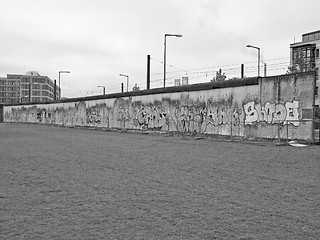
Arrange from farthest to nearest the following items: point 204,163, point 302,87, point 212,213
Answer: point 302,87 → point 204,163 → point 212,213

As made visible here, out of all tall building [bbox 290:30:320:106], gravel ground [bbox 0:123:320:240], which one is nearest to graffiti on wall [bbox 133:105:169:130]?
gravel ground [bbox 0:123:320:240]

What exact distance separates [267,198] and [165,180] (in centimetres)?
263

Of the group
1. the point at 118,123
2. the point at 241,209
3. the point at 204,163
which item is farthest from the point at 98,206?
the point at 118,123

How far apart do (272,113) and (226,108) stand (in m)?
3.93

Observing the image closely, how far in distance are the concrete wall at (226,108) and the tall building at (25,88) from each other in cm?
12334

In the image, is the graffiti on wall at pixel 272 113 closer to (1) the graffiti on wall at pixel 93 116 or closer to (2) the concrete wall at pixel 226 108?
(2) the concrete wall at pixel 226 108

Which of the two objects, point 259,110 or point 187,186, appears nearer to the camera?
point 187,186

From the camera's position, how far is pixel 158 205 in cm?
656

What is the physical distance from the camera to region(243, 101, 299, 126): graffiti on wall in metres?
18.8

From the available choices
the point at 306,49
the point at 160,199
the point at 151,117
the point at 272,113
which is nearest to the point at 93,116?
the point at 151,117

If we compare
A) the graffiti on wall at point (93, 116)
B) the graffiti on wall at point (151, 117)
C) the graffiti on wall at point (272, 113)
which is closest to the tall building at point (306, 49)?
the graffiti on wall at point (93, 116)

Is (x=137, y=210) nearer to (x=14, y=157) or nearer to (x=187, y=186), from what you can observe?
(x=187, y=186)

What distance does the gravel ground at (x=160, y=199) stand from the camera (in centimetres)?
517

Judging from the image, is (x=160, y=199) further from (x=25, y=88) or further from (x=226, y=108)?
(x=25, y=88)
